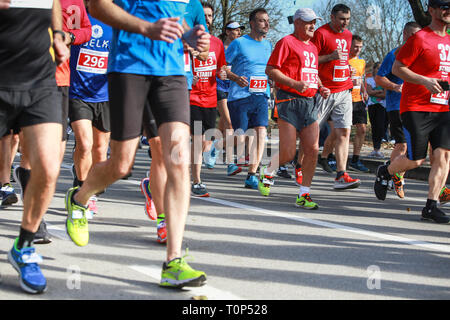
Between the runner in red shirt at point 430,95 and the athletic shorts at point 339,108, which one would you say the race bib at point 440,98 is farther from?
the athletic shorts at point 339,108

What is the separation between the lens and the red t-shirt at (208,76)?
8.69m

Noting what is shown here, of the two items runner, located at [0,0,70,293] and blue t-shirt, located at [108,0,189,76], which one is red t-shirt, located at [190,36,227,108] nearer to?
blue t-shirt, located at [108,0,189,76]

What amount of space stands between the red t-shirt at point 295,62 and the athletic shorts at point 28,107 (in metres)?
3.97

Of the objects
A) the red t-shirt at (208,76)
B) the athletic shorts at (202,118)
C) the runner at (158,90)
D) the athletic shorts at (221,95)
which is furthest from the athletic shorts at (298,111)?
the athletic shorts at (221,95)

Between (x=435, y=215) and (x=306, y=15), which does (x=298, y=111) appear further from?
(x=435, y=215)

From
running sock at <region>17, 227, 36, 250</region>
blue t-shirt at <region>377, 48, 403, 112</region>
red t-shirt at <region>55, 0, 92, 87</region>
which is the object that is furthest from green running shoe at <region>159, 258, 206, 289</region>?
blue t-shirt at <region>377, 48, 403, 112</region>

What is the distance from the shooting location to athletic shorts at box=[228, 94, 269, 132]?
9.21 meters

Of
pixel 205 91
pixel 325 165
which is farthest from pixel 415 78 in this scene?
pixel 325 165

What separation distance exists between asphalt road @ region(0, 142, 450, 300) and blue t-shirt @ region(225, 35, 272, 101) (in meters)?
2.12

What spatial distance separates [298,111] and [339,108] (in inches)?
78.1

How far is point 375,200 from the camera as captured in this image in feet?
26.3
